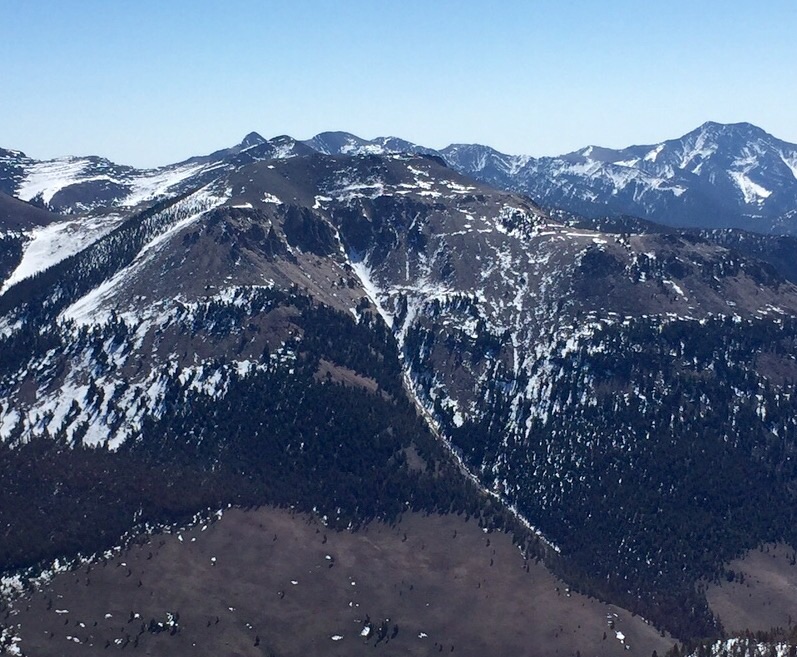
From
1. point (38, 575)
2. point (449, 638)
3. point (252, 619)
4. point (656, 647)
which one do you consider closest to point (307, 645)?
point (252, 619)

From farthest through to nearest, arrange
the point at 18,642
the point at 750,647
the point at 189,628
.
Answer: the point at 189,628 → the point at 18,642 → the point at 750,647

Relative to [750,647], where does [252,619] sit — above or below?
below

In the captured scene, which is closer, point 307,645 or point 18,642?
point 18,642

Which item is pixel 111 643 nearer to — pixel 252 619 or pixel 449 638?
pixel 252 619

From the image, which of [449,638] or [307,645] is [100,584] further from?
[449,638]

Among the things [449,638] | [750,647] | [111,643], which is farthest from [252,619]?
[750,647]

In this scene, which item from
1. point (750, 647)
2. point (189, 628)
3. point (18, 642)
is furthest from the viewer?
point (189, 628)

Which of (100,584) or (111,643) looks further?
(100,584)

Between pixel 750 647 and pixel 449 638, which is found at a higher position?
pixel 750 647
